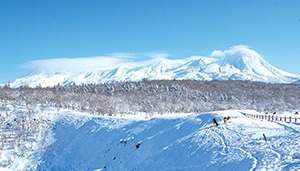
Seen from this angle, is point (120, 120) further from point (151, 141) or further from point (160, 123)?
point (151, 141)

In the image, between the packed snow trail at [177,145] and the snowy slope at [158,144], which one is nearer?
the packed snow trail at [177,145]

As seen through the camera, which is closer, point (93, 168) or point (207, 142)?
point (207, 142)

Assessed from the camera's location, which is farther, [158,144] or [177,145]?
[158,144]

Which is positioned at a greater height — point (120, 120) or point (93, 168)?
point (120, 120)

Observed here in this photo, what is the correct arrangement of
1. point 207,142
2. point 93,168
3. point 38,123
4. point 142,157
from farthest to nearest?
point 38,123, point 93,168, point 142,157, point 207,142

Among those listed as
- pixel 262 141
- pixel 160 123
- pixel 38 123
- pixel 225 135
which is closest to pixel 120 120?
pixel 160 123

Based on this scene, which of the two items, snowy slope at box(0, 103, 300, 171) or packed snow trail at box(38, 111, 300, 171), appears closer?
packed snow trail at box(38, 111, 300, 171)

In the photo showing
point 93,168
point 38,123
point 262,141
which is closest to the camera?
point 262,141

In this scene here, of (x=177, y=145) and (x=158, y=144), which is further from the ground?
(x=177, y=145)
